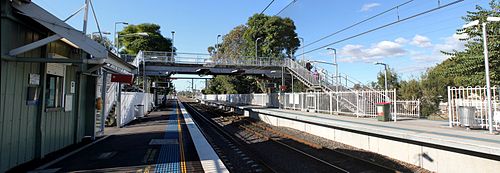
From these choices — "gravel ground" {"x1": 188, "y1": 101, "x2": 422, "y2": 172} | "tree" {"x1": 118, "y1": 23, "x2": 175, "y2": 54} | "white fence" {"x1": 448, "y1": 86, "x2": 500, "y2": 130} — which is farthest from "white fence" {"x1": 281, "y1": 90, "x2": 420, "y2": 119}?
"tree" {"x1": 118, "y1": 23, "x2": 175, "y2": 54}

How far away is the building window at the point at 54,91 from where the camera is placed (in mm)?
8055

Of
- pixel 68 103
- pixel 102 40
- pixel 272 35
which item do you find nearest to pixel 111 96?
pixel 102 40

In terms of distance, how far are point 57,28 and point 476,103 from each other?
1291 centimetres

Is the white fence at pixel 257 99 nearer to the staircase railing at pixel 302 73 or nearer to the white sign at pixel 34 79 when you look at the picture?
the staircase railing at pixel 302 73

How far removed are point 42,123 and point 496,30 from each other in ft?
66.3

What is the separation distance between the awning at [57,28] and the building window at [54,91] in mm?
1427

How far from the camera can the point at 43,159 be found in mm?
7461

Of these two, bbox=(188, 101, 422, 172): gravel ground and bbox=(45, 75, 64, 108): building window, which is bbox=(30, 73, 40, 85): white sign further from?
bbox=(188, 101, 422, 172): gravel ground

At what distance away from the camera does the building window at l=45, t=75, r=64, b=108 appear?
8055mm

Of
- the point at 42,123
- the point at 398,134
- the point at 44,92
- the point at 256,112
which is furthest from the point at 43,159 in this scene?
the point at 256,112

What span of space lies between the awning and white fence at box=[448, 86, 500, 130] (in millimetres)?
11201

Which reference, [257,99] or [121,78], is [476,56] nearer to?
[121,78]

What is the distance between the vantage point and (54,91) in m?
8.34

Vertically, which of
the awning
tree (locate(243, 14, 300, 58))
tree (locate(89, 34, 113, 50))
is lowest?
the awning
